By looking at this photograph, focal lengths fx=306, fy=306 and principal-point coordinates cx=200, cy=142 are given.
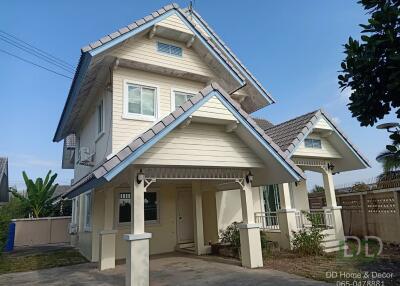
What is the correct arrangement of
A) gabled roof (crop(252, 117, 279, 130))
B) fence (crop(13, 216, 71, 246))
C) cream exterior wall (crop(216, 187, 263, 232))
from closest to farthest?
cream exterior wall (crop(216, 187, 263, 232)) < gabled roof (crop(252, 117, 279, 130)) < fence (crop(13, 216, 71, 246))

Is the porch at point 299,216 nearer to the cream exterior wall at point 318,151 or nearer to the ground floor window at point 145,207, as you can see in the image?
the cream exterior wall at point 318,151

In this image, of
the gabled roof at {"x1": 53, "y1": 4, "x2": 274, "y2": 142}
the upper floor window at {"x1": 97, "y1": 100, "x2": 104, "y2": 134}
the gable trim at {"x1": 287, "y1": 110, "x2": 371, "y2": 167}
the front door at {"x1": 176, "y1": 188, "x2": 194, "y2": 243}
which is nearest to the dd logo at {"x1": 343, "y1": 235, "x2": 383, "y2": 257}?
the gable trim at {"x1": 287, "y1": 110, "x2": 371, "y2": 167}

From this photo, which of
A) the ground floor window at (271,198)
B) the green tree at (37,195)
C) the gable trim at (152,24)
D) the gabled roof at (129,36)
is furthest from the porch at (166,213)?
the green tree at (37,195)

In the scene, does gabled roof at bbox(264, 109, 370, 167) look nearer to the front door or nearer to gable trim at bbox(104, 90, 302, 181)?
gable trim at bbox(104, 90, 302, 181)

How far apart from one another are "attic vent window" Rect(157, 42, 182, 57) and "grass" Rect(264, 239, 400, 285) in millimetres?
7855

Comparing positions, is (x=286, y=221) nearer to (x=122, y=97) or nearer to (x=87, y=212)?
(x=122, y=97)

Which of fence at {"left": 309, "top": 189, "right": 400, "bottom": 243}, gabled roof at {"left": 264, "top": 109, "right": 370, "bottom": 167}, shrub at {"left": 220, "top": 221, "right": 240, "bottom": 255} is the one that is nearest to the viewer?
shrub at {"left": 220, "top": 221, "right": 240, "bottom": 255}

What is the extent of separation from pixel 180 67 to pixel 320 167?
7.03 m

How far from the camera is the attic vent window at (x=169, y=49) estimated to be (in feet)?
36.4

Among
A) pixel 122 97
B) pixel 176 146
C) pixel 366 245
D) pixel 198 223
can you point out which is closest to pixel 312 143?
pixel 366 245

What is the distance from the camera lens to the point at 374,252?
34.8ft

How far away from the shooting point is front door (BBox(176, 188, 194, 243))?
1330cm

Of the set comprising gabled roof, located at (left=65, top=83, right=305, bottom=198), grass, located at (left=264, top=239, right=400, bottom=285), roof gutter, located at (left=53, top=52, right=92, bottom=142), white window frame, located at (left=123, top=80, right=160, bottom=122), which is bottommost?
grass, located at (left=264, top=239, right=400, bottom=285)

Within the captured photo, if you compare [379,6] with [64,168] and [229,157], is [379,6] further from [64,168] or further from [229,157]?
[64,168]
